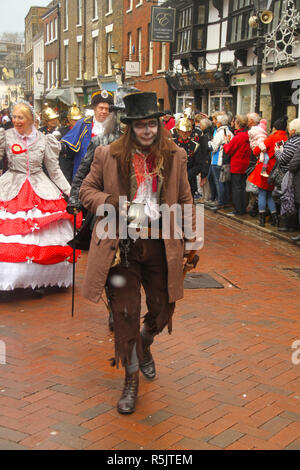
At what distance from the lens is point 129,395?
3.64m

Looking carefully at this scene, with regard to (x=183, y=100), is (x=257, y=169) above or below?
below

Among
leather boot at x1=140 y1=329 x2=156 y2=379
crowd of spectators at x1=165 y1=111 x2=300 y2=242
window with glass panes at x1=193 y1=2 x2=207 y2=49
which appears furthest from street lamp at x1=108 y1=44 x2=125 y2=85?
leather boot at x1=140 y1=329 x2=156 y2=379

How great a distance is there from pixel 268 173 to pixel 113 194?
7.16 meters

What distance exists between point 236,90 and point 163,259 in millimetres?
15522

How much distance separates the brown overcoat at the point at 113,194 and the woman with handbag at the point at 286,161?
19.1 feet

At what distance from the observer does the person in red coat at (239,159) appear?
37.4ft

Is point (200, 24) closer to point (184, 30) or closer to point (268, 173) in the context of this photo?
point (184, 30)

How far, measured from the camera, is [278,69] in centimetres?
1475

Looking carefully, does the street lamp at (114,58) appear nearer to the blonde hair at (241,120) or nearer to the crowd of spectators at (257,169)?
the crowd of spectators at (257,169)

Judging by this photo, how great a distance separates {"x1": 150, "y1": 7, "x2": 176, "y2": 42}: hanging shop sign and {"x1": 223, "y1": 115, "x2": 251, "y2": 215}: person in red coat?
38.9 feet

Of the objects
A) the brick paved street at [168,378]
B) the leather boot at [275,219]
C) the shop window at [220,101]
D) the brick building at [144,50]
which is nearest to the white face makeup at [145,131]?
the brick paved street at [168,378]

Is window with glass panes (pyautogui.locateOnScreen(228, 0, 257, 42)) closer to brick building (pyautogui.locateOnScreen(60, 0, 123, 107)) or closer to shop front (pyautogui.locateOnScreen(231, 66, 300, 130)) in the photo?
shop front (pyautogui.locateOnScreen(231, 66, 300, 130))

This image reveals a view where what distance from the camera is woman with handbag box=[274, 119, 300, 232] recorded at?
29.7ft

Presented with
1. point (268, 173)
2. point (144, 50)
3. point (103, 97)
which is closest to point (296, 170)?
point (268, 173)
